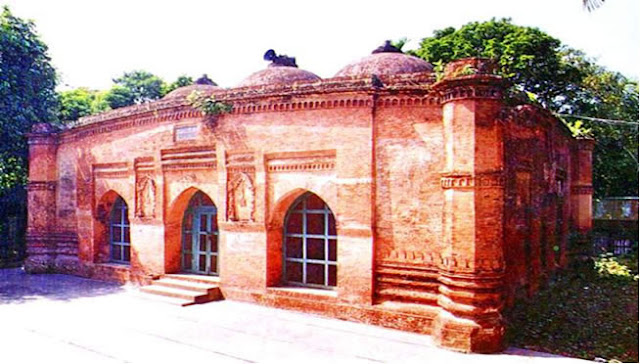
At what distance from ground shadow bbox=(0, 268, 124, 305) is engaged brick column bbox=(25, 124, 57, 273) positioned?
57 centimetres

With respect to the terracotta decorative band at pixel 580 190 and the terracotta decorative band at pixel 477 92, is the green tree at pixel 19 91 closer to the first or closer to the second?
the terracotta decorative band at pixel 477 92

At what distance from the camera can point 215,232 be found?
1046cm

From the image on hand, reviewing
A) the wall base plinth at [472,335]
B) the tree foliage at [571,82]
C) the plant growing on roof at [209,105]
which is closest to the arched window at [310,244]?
the plant growing on roof at [209,105]

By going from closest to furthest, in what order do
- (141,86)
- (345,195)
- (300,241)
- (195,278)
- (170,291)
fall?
(345,195) < (300,241) < (170,291) < (195,278) < (141,86)

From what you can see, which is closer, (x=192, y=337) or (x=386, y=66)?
(x=192, y=337)

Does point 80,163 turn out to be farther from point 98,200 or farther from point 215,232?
point 215,232

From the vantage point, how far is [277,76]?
37.4ft

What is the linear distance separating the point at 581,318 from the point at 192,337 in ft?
22.5

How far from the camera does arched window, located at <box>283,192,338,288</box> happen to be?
886 cm

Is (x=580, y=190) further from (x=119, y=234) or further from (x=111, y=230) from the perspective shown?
(x=111, y=230)

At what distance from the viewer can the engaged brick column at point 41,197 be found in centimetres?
1304

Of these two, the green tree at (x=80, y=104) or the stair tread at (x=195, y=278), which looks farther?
the green tree at (x=80, y=104)

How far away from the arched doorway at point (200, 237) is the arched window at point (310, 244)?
1968 millimetres

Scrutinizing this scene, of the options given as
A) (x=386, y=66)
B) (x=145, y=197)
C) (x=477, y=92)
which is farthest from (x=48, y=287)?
(x=477, y=92)
